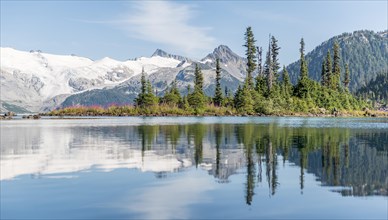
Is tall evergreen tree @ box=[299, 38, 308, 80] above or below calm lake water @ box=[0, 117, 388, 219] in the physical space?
above

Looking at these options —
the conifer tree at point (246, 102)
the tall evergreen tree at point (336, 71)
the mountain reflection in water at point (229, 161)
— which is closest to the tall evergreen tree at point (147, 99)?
the conifer tree at point (246, 102)

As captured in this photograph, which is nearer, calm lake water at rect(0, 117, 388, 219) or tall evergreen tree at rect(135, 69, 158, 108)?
calm lake water at rect(0, 117, 388, 219)

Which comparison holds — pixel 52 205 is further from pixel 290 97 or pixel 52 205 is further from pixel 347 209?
pixel 290 97

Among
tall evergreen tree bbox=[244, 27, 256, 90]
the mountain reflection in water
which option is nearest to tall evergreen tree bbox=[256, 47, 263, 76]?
tall evergreen tree bbox=[244, 27, 256, 90]

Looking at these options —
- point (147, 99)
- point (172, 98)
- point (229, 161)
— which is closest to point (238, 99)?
point (172, 98)

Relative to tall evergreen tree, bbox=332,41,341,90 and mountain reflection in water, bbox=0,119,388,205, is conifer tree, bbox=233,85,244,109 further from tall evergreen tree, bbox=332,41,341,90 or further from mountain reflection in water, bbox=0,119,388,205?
mountain reflection in water, bbox=0,119,388,205

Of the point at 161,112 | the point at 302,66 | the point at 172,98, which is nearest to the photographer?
the point at 161,112

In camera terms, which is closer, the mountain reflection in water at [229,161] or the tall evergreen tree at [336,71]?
the mountain reflection in water at [229,161]

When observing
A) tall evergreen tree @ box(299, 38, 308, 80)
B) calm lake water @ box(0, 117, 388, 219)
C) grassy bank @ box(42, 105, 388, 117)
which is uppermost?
tall evergreen tree @ box(299, 38, 308, 80)

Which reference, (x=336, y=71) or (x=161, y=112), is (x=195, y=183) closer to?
(x=161, y=112)

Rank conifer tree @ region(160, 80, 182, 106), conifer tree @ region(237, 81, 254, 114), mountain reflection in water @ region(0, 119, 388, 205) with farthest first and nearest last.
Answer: conifer tree @ region(160, 80, 182, 106) → conifer tree @ region(237, 81, 254, 114) → mountain reflection in water @ region(0, 119, 388, 205)

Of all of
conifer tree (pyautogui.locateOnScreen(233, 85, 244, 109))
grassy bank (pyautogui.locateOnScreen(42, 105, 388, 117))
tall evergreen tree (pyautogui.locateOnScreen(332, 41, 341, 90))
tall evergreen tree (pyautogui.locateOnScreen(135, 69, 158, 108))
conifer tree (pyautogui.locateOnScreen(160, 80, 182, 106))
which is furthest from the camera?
tall evergreen tree (pyautogui.locateOnScreen(332, 41, 341, 90))

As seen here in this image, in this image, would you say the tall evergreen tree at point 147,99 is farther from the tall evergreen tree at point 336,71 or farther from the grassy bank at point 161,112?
the tall evergreen tree at point 336,71

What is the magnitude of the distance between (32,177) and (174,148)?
11971 millimetres
